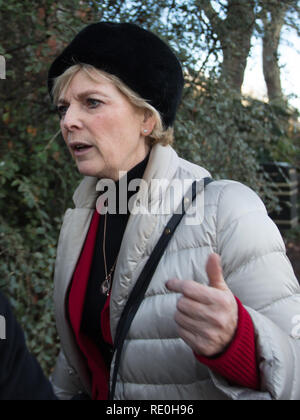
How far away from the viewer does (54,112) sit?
3.28 metres

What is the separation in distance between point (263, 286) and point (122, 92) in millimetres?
931

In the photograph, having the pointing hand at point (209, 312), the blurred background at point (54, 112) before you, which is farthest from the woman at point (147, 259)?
the blurred background at point (54, 112)

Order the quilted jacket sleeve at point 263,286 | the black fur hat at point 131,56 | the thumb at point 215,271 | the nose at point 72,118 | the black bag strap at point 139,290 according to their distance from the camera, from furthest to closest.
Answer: the nose at point 72,118 → the black fur hat at point 131,56 → the black bag strap at point 139,290 → the quilted jacket sleeve at point 263,286 → the thumb at point 215,271

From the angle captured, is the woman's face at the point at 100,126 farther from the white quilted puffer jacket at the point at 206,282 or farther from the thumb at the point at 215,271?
the thumb at the point at 215,271

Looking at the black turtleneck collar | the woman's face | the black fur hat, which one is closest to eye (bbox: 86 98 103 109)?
the woman's face

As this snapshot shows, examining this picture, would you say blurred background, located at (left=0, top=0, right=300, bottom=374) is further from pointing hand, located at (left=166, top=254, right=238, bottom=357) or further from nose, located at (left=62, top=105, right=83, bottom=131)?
pointing hand, located at (left=166, top=254, right=238, bottom=357)

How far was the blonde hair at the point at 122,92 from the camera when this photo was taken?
1.73 meters

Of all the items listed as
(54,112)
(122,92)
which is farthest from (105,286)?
(54,112)

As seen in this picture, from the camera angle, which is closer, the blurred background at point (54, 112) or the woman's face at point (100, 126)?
the woman's face at point (100, 126)

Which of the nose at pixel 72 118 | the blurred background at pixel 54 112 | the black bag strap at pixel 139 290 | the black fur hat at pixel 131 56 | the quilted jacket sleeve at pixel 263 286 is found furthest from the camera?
the blurred background at pixel 54 112

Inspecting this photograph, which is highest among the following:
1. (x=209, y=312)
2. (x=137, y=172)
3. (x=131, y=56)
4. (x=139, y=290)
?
(x=131, y=56)

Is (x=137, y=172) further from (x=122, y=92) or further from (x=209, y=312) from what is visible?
(x=209, y=312)
